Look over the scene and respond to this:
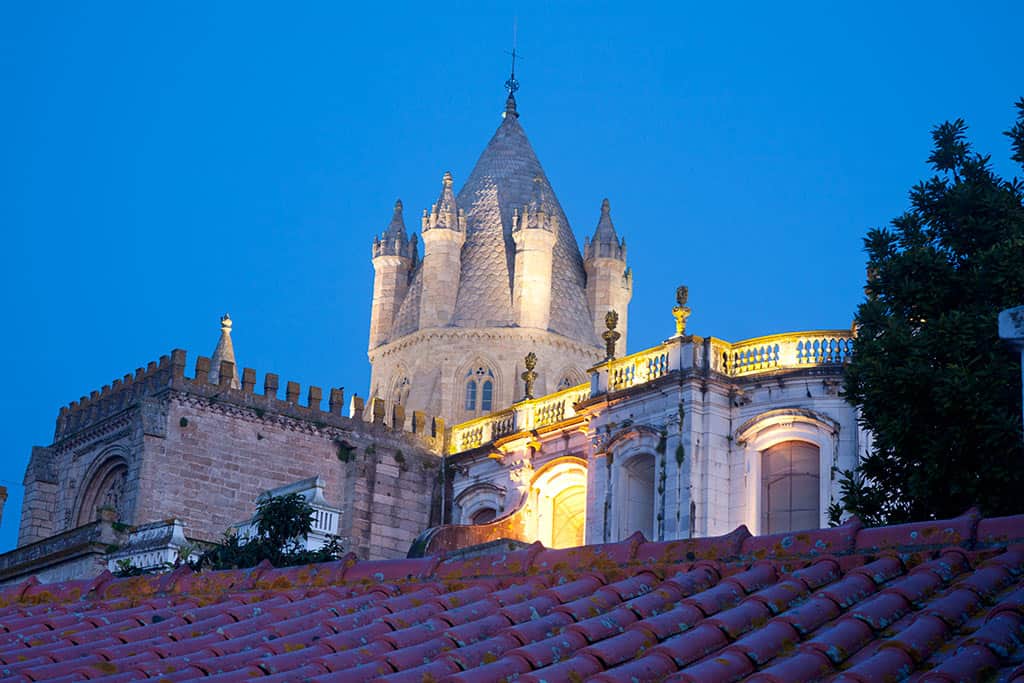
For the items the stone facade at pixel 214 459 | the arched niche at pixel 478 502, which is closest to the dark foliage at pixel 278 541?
the stone facade at pixel 214 459

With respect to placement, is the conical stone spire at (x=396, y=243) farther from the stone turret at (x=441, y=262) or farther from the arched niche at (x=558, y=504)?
the arched niche at (x=558, y=504)

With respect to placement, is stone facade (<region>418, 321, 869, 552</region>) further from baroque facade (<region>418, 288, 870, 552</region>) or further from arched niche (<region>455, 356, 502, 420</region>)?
arched niche (<region>455, 356, 502, 420</region>)

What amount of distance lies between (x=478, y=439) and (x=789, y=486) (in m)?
11.4

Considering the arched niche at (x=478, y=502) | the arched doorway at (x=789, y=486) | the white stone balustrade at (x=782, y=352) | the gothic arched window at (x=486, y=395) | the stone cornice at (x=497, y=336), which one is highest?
the stone cornice at (x=497, y=336)

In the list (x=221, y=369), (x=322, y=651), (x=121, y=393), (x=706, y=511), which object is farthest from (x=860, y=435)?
(x=322, y=651)

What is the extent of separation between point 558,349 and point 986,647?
43.6m

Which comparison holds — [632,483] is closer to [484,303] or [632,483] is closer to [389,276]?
[484,303]

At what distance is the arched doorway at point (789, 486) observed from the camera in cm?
3238

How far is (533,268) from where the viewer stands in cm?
5050

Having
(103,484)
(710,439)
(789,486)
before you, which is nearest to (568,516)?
(710,439)

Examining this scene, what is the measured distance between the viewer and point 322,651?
9484 mm

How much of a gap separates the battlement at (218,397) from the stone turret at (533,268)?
28.8 feet

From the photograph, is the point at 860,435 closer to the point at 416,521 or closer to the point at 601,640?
the point at 416,521

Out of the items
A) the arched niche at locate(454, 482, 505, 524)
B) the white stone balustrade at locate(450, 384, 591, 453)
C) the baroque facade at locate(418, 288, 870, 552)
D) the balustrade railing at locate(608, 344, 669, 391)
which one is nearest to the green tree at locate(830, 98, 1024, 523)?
the baroque facade at locate(418, 288, 870, 552)
